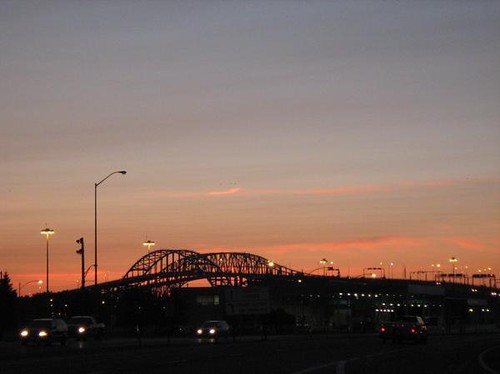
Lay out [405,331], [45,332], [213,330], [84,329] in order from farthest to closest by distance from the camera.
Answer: [213,330]
[84,329]
[405,331]
[45,332]

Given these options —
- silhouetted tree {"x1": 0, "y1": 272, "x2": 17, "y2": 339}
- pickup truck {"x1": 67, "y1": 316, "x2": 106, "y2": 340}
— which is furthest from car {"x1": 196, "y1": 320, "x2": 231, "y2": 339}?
silhouetted tree {"x1": 0, "y1": 272, "x2": 17, "y2": 339}

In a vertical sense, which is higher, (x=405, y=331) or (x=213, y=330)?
(x=405, y=331)

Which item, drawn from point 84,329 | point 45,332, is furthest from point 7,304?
point 45,332

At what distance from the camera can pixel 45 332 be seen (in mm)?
61031

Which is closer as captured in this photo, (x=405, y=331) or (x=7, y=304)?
(x=405, y=331)

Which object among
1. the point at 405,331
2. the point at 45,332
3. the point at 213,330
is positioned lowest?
the point at 213,330

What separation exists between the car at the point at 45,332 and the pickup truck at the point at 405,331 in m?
22.3

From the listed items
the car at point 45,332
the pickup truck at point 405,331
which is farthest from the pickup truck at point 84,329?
the pickup truck at point 405,331

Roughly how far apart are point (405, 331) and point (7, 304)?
4104 centimetres

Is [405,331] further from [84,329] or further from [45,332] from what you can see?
[84,329]

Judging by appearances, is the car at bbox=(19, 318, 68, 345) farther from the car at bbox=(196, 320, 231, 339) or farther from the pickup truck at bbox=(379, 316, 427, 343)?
the pickup truck at bbox=(379, 316, 427, 343)

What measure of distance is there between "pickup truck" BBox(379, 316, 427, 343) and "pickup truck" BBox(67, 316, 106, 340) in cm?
2355

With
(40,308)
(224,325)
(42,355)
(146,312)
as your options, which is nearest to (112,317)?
(40,308)

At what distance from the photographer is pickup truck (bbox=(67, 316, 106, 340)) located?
7306 cm
